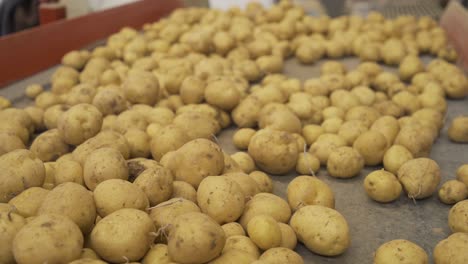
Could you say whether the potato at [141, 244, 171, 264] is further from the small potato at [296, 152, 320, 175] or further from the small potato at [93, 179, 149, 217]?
the small potato at [296, 152, 320, 175]

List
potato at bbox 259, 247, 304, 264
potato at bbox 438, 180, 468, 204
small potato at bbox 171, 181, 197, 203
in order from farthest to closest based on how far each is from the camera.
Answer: potato at bbox 438, 180, 468, 204
small potato at bbox 171, 181, 197, 203
potato at bbox 259, 247, 304, 264

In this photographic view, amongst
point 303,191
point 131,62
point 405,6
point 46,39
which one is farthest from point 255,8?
point 303,191

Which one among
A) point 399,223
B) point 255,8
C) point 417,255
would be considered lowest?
point 399,223

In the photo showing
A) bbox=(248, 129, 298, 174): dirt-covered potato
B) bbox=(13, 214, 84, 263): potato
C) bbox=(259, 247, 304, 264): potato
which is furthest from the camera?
bbox=(248, 129, 298, 174): dirt-covered potato

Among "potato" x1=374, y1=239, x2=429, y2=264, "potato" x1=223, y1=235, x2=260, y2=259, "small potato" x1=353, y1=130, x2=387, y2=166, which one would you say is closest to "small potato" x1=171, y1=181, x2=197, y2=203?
"potato" x1=223, y1=235, x2=260, y2=259

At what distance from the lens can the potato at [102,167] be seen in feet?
5.08

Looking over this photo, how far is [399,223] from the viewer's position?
1651 mm

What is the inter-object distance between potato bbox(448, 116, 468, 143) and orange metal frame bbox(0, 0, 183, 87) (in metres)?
2.62

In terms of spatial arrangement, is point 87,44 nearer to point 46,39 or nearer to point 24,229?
point 46,39

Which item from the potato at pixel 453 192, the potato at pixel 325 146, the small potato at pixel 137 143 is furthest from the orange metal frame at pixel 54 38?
the potato at pixel 453 192

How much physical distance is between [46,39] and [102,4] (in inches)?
75.8

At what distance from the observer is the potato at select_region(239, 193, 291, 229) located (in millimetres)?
1507

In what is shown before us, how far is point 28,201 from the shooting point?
1437 mm

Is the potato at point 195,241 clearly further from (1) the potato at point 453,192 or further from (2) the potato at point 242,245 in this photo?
(1) the potato at point 453,192
